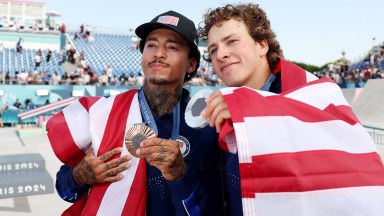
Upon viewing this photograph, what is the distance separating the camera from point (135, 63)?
98.7ft

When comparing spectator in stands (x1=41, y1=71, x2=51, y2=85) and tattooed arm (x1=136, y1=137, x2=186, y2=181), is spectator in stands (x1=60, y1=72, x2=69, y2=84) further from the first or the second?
tattooed arm (x1=136, y1=137, x2=186, y2=181)

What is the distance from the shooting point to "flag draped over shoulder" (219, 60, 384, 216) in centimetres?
120

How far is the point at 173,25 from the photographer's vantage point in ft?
6.70

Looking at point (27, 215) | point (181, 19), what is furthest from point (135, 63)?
point (181, 19)

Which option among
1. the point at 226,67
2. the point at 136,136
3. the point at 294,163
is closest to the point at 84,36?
the point at 226,67

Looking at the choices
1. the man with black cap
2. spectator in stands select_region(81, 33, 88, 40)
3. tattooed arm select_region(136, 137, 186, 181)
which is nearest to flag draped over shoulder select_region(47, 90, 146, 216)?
the man with black cap

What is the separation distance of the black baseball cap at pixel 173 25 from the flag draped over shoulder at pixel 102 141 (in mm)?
406

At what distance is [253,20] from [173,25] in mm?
473

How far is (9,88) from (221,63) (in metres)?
21.8

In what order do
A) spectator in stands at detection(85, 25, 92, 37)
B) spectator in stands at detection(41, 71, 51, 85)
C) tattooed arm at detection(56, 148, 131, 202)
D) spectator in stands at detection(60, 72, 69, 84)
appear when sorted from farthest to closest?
1. spectator in stands at detection(85, 25, 92, 37)
2. spectator in stands at detection(60, 72, 69, 84)
3. spectator in stands at detection(41, 71, 51, 85)
4. tattooed arm at detection(56, 148, 131, 202)

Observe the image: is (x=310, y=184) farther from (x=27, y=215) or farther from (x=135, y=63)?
(x=135, y=63)

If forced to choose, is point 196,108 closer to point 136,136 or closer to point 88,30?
point 136,136

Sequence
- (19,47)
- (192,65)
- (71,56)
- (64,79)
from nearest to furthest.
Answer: (192,65) < (64,79) < (71,56) < (19,47)

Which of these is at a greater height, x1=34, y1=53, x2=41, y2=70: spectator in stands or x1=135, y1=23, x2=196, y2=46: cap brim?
x1=34, y1=53, x2=41, y2=70: spectator in stands
